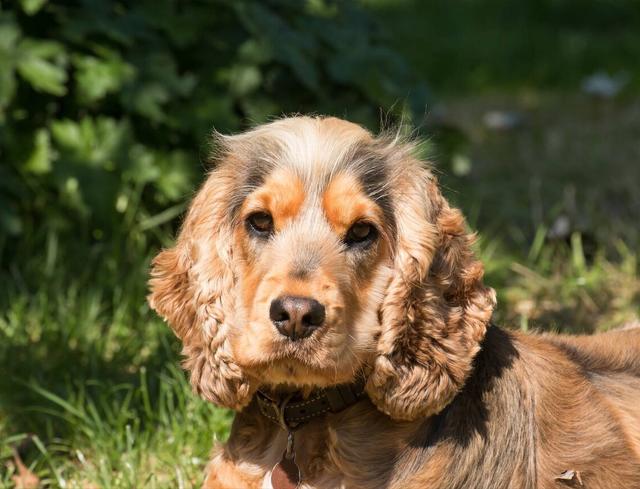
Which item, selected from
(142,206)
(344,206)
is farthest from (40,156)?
(344,206)

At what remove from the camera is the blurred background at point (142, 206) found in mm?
5066

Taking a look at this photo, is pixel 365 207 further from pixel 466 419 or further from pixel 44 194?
pixel 44 194

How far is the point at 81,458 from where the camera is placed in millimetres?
4762

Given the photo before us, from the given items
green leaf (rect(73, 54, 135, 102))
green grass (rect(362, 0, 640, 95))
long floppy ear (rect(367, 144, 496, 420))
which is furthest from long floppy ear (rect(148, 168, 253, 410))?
green grass (rect(362, 0, 640, 95))

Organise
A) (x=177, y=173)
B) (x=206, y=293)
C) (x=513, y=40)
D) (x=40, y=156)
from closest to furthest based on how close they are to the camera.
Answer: (x=206, y=293) < (x=40, y=156) < (x=177, y=173) < (x=513, y=40)

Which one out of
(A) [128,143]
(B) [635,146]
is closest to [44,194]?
(A) [128,143]

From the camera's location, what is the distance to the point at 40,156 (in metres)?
6.35

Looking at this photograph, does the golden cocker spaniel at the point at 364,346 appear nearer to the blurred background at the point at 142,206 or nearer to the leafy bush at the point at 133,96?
the blurred background at the point at 142,206

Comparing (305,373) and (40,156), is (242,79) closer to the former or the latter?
(40,156)

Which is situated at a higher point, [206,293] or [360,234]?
[360,234]

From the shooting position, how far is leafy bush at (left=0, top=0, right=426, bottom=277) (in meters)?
6.30

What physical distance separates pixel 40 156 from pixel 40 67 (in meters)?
0.55

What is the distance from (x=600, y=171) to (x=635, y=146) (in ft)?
2.41

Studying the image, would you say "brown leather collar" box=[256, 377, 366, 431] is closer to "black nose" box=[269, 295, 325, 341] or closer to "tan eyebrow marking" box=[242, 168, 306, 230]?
"black nose" box=[269, 295, 325, 341]
